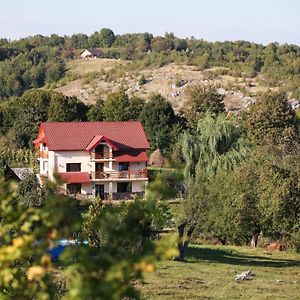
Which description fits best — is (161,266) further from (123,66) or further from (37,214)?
→ (123,66)

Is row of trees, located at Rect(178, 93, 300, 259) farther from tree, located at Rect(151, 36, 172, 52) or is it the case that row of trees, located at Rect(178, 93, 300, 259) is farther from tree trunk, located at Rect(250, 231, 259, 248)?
tree, located at Rect(151, 36, 172, 52)

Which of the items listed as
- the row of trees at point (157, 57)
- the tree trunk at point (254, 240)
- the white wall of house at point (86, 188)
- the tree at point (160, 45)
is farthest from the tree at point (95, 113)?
the tree at point (160, 45)

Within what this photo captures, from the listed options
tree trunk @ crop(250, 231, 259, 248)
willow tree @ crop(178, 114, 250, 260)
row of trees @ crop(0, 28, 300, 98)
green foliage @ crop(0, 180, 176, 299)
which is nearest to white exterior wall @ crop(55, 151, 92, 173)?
willow tree @ crop(178, 114, 250, 260)

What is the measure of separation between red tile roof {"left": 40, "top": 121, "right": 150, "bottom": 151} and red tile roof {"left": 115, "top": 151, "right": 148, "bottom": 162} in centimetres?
38

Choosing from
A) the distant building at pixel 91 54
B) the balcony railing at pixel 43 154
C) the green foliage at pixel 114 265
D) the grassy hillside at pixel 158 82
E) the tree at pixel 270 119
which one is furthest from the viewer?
the distant building at pixel 91 54

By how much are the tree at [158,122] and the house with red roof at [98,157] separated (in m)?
9.32

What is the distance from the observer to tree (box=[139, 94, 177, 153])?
49.1 meters

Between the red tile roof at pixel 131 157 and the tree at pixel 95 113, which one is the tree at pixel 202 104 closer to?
the tree at pixel 95 113

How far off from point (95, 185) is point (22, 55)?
211 ft

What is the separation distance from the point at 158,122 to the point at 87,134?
11296 mm

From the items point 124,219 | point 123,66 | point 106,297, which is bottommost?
point 106,297

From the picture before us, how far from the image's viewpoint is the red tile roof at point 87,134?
38.6 m

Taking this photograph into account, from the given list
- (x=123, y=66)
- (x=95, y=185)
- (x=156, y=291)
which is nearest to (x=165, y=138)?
(x=95, y=185)

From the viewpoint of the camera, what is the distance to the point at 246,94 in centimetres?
7206
